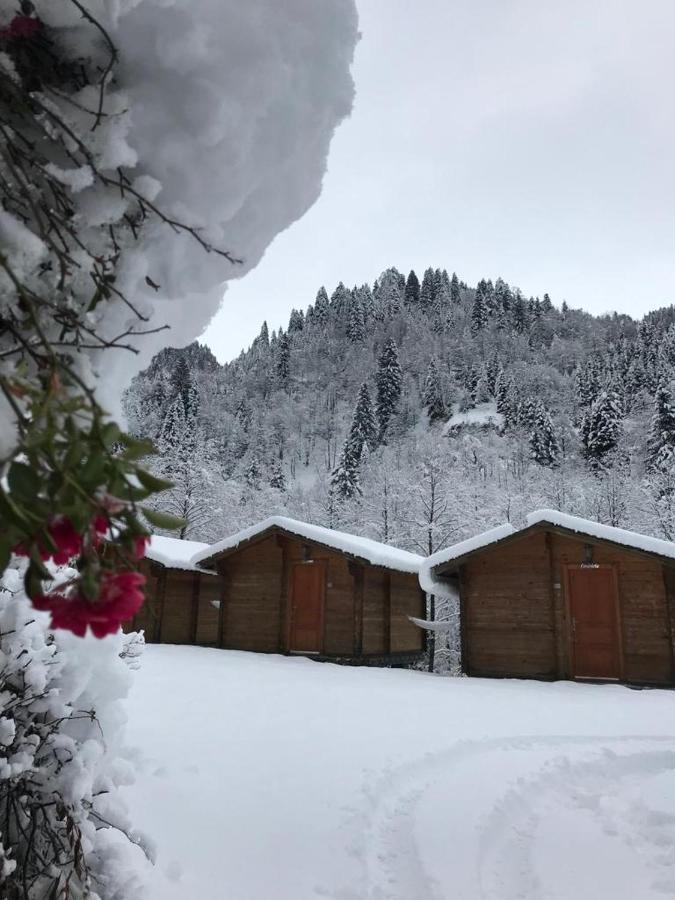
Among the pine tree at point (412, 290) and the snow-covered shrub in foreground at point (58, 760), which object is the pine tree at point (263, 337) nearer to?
the pine tree at point (412, 290)

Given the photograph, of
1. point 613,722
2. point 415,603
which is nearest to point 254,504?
point 415,603

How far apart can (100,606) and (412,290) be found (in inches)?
4324

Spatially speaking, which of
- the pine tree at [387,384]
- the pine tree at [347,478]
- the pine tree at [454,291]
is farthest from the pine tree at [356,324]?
the pine tree at [347,478]

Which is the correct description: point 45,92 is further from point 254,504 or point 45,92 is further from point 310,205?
point 254,504

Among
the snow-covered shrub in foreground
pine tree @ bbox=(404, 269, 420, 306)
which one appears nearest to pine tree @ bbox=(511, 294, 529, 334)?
pine tree @ bbox=(404, 269, 420, 306)

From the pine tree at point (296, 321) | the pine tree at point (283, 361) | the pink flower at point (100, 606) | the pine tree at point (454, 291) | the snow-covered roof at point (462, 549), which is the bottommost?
the pink flower at point (100, 606)

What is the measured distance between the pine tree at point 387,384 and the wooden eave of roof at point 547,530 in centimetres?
5406

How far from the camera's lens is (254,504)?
37844mm

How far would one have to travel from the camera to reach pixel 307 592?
15.5m

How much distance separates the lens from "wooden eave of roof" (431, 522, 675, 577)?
11.7 m

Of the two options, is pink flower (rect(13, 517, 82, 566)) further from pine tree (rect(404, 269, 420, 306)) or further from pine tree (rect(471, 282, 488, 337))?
pine tree (rect(404, 269, 420, 306))

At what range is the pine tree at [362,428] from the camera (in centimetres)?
5359

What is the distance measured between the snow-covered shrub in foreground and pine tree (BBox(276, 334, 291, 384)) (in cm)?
8429

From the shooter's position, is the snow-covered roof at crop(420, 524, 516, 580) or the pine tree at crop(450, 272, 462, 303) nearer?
the snow-covered roof at crop(420, 524, 516, 580)
